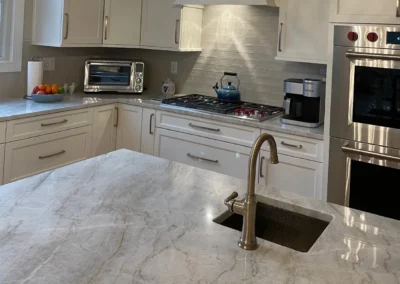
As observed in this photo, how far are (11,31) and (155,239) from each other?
2.95m

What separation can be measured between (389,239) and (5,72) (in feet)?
10.4

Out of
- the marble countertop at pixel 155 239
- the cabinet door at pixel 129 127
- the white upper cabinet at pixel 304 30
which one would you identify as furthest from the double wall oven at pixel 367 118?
the cabinet door at pixel 129 127

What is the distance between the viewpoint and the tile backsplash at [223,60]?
369 cm

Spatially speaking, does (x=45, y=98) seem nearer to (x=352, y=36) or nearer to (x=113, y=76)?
(x=113, y=76)

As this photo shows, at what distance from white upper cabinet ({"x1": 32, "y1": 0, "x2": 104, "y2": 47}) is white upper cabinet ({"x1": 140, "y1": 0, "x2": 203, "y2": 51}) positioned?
16.5 inches

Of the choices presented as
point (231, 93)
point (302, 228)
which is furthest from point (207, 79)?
point (302, 228)

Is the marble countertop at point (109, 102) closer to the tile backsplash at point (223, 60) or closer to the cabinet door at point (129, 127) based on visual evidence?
the cabinet door at point (129, 127)

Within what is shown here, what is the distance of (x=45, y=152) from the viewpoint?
3.26 m

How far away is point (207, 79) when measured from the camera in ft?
13.6

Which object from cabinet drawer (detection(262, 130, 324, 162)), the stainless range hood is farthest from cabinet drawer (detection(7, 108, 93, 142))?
cabinet drawer (detection(262, 130, 324, 162))

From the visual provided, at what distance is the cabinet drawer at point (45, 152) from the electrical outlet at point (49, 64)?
0.74 m

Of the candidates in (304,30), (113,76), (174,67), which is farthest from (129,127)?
(304,30)

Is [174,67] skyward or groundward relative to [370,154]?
skyward

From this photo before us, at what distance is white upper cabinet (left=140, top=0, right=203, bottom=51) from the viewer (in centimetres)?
383
